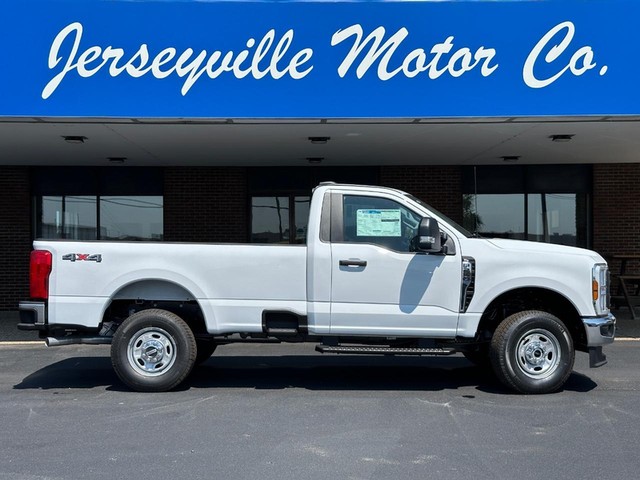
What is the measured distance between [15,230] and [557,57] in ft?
36.8

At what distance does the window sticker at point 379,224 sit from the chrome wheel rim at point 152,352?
2.29 m

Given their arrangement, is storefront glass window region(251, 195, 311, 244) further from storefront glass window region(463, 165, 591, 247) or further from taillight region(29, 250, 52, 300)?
taillight region(29, 250, 52, 300)

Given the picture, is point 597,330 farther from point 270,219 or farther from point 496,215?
point 270,219

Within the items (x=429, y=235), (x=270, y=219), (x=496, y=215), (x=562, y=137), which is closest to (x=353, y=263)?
(x=429, y=235)

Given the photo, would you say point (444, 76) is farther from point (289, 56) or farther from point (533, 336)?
point (533, 336)

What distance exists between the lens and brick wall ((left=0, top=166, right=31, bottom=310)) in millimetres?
13961

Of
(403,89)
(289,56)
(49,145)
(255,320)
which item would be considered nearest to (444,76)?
(403,89)

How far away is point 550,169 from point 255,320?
9561mm

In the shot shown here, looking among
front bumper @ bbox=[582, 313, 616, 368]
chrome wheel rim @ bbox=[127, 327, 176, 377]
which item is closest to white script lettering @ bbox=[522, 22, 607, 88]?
front bumper @ bbox=[582, 313, 616, 368]

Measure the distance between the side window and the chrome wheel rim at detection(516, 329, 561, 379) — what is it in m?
1.54

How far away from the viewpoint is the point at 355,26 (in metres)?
9.08

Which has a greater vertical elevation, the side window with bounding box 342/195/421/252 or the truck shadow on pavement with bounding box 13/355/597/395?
the side window with bounding box 342/195/421/252

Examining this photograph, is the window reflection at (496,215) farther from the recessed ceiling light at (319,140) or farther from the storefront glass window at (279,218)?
the recessed ceiling light at (319,140)

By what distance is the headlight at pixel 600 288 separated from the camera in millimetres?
6750
